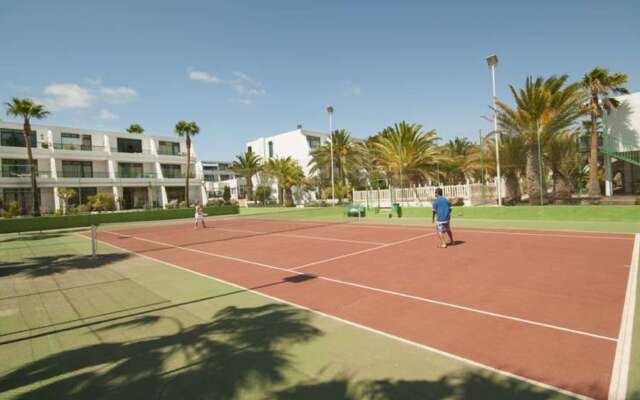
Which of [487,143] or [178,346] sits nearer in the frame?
[178,346]

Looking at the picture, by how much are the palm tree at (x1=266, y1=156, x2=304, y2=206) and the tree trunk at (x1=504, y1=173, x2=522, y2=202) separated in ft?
88.9

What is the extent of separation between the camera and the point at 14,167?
38.3 metres

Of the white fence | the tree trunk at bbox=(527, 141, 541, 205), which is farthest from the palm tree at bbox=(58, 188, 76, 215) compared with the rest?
the tree trunk at bbox=(527, 141, 541, 205)

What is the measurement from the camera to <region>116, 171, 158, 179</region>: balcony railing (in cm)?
4652

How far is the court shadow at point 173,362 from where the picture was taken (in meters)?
3.79

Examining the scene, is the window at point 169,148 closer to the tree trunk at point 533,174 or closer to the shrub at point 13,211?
the shrub at point 13,211

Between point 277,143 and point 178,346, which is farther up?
point 277,143

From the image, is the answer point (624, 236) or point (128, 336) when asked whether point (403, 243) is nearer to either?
point (624, 236)

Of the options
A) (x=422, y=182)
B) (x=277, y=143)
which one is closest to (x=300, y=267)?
(x=422, y=182)

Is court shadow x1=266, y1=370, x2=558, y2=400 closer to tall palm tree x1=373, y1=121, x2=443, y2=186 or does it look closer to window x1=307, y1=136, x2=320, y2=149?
tall palm tree x1=373, y1=121, x2=443, y2=186

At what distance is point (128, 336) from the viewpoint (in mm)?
5336

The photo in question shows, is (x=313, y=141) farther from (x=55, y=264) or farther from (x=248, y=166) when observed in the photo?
(x=55, y=264)

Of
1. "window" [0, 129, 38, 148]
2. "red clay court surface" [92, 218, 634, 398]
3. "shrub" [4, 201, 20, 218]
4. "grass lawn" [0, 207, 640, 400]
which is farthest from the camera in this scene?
"window" [0, 129, 38, 148]

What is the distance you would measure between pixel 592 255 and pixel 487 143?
21385 mm
